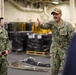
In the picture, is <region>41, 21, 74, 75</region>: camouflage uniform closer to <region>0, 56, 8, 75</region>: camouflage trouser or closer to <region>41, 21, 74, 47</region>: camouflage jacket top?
<region>41, 21, 74, 47</region>: camouflage jacket top

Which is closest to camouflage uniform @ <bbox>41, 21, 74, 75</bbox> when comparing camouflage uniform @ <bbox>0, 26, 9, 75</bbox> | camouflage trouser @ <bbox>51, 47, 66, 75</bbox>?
camouflage trouser @ <bbox>51, 47, 66, 75</bbox>

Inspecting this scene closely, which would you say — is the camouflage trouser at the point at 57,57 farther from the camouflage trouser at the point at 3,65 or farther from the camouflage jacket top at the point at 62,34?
the camouflage trouser at the point at 3,65

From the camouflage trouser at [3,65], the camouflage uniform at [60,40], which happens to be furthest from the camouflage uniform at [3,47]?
the camouflage uniform at [60,40]

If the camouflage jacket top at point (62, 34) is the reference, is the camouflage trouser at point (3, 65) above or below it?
below

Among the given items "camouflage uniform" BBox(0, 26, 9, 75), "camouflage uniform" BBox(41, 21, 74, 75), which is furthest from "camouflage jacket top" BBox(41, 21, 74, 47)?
"camouflage uniform" BBox(0, 26, 9, 75)

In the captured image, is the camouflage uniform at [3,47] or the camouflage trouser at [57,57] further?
the camouflage trouser at [57,57]

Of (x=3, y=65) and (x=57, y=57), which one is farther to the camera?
(x=57, y=57)

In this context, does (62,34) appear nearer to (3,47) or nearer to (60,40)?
(60,40)

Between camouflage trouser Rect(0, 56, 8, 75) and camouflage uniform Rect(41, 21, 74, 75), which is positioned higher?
camouflage uniform Rect(41, 21, 74, 75)

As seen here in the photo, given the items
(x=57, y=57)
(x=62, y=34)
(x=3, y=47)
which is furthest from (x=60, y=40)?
(x=3, y=47)

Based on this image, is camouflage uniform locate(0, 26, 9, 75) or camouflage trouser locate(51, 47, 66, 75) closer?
camouflage uniform locate(0, 26, 9, 75)

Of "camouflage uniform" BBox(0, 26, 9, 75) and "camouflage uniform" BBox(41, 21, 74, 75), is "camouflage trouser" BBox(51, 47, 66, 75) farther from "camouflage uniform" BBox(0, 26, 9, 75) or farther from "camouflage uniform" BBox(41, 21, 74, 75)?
"camouflage uniform" BBox(0, 26, 9, 75)

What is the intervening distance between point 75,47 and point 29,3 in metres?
16.6

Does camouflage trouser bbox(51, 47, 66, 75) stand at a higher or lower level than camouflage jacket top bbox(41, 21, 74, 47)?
lower
